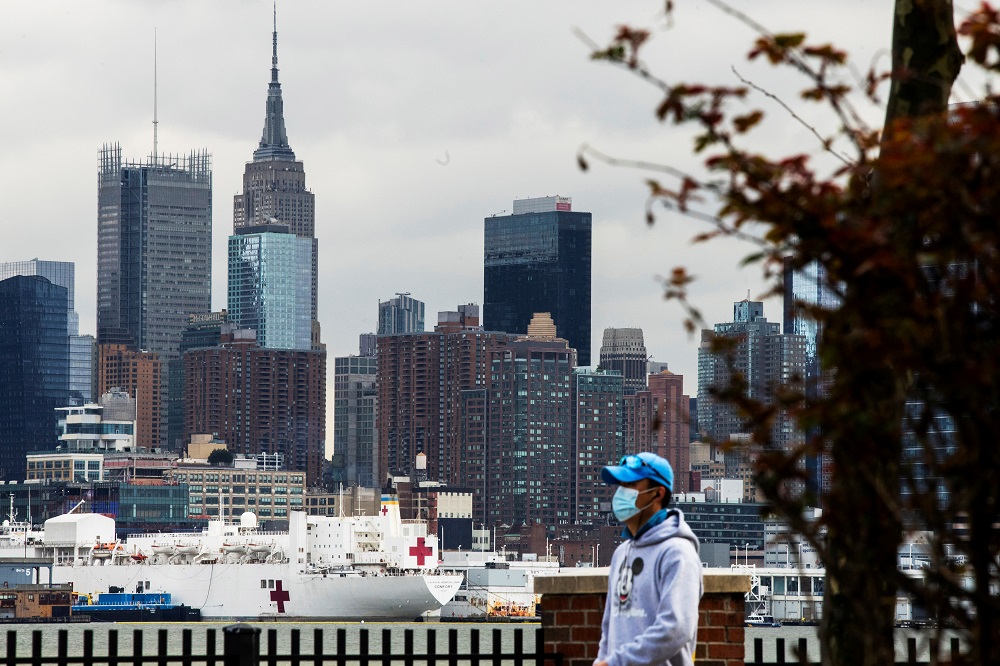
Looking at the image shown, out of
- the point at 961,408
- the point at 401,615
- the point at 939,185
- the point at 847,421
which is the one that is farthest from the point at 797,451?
the point at 401,615

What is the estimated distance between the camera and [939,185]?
3371 millimetres

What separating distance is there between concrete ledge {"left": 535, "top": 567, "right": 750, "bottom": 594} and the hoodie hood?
53.9 inches

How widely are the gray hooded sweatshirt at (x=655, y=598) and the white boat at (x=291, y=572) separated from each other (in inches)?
3282

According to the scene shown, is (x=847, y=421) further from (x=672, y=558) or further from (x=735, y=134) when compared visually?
(x=672, y=558)

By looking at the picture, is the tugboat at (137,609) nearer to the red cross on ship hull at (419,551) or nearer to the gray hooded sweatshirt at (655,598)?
the red cross on ship hull at (419,551)

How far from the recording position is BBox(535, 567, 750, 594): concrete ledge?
7.31m

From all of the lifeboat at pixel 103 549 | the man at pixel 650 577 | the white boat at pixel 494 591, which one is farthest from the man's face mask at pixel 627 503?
the white boat at pixel 494 591

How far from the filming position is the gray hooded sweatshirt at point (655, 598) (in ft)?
18.4

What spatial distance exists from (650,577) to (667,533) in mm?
164

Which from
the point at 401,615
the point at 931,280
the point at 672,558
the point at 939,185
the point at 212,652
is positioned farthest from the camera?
the point at 401,615

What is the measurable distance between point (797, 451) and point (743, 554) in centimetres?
16372

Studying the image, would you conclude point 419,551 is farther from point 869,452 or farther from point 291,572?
point 869,452

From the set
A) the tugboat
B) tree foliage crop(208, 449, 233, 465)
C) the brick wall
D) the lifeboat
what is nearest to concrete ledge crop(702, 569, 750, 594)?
the brick wall

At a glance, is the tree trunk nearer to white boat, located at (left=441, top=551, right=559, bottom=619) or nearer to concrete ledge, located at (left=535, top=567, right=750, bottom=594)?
concrete ledge, located at (left=535, top=567, right=750, bottom=594)
